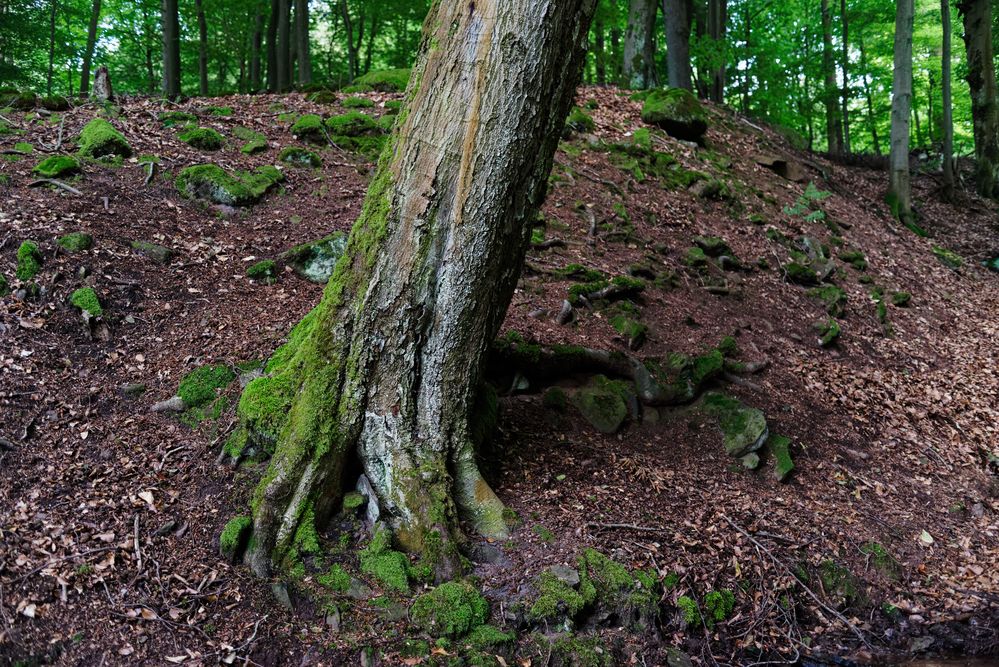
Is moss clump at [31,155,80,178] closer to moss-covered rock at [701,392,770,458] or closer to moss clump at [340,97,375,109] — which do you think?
moss clump at [340,97,375,109]

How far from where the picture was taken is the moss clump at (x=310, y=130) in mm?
8562

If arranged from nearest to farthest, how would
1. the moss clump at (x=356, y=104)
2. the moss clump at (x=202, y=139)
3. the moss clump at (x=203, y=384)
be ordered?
1. the moss clump at (x=203, y=384)
2. the moss clump at (x=202, y=139)
3. the moss clump at (x=356, y=104)

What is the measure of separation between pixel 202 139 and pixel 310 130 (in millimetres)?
1362

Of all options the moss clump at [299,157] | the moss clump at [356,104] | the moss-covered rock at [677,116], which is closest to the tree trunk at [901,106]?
the moss-covered rock at [677,116]

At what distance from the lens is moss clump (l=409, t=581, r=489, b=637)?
11.0 feet

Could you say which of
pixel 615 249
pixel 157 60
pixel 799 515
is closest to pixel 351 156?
pixel 615 249

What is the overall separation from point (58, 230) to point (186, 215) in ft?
3.94

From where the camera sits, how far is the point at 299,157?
8.03 metres

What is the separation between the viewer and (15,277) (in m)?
5.11

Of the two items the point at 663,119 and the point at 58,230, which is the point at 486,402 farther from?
the point at 663,119

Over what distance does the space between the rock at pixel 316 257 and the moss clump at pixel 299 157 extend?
2.14 metres

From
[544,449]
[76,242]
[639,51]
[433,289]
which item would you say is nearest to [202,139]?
[76,242]

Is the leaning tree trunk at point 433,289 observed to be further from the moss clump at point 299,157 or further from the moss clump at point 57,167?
the moss clump at point 299,157

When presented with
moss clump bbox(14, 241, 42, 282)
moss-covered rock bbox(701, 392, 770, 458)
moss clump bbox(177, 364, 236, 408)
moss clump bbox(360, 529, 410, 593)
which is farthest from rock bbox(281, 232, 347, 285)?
moss-covered rock bbox(701, 392, 770, 458)
